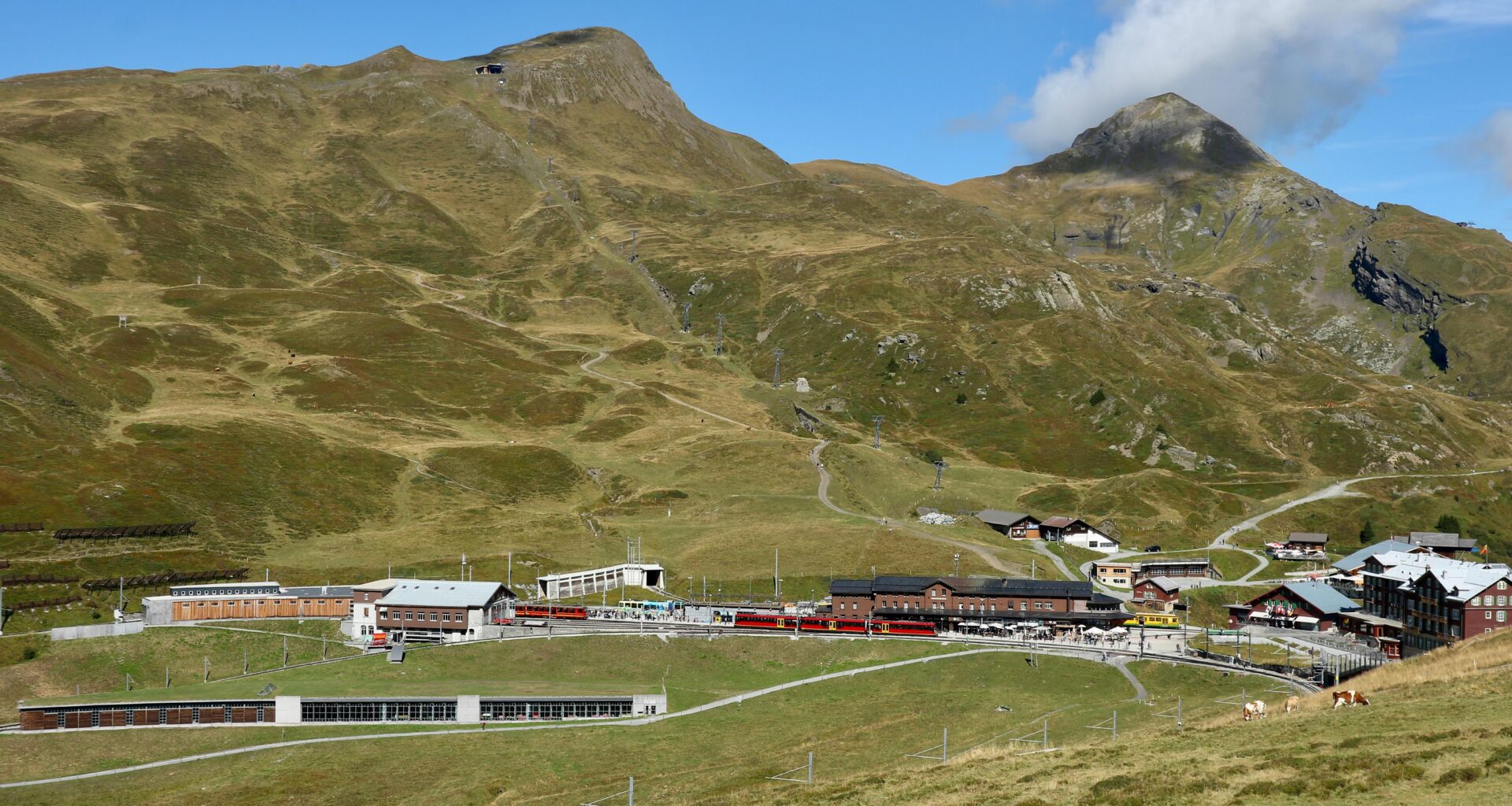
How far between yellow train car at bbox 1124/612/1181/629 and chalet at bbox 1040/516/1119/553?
49756 mm

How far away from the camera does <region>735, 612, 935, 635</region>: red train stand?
131750mm

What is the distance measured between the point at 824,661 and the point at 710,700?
17.3 m

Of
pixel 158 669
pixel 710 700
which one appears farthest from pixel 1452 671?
pixel 158 669

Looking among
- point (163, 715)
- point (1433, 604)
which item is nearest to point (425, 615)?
point (163, 715)

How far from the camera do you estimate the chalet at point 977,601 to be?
14100 centimetres

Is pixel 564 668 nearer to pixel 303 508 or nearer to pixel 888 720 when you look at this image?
pixel 888 720

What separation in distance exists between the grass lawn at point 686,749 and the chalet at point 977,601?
28.9 metres

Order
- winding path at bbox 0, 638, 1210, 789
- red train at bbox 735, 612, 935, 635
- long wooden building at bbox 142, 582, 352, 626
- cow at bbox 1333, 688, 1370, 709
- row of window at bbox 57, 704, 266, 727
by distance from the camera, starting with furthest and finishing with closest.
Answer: red train at bbox 735, 612, 935, 635 < long wooden building at bbox 142, 582, 352, 626 < row of window at bbox 57, 704, 266, 727 < winding path at bbox 0, 638, 1210, 789 < cow at bbox 1333, 688, 1370, 709

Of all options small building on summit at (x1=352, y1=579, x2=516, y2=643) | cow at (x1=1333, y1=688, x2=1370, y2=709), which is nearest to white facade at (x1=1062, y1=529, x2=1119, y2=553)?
small building on summit at (x1=352, y1=579, x2=516, y2=643)

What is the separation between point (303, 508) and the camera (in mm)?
182625

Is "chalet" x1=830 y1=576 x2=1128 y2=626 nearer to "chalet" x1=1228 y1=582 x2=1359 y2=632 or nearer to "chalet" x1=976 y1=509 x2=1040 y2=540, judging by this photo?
"chalet" x1=1228 y1=582 x2=1359 y2=632

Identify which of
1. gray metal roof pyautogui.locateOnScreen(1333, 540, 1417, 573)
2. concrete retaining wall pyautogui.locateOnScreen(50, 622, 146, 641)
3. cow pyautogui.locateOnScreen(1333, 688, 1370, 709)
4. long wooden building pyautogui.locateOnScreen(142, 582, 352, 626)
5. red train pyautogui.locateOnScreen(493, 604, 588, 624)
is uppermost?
gray metal roof pyautogui.locateOnScreen(1333, 540, 1417, 573)

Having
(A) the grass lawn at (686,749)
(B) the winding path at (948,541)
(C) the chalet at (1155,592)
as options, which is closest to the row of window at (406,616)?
(A) the grass lawn at (686,749)

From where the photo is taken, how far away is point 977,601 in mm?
142250
